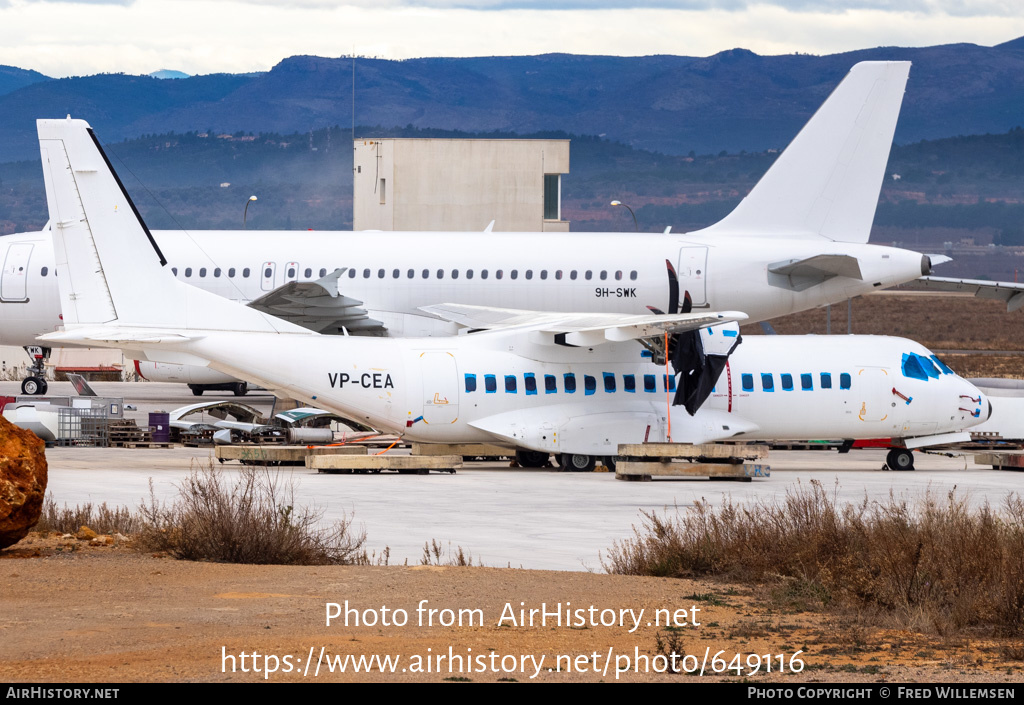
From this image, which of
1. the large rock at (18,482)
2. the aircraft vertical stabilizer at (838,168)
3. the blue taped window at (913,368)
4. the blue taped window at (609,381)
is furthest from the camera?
the aircraft vertical stabilizer at (838,168)

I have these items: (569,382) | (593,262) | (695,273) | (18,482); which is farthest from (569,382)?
(18,482)

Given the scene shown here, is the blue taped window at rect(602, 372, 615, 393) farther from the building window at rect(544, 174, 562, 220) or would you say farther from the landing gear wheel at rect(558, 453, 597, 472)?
the building window at rect(544, 174, 562, 220)

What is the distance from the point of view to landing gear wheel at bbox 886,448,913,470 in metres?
28.4

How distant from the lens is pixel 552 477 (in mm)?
26031

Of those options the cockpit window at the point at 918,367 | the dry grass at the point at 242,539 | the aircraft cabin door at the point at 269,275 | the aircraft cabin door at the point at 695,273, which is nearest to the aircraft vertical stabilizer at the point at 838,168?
the aircraft cabin door at the point at 695,273

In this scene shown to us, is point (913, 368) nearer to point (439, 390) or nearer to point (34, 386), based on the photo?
point (439, 390)

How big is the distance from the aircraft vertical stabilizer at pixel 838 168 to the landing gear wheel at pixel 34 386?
18276 millimetres

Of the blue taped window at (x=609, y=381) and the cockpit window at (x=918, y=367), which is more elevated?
the cockpit window at (x=918, y=367)

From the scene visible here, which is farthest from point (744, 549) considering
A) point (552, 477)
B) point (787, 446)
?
point (787, 446)

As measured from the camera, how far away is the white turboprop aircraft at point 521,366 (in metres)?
25.4

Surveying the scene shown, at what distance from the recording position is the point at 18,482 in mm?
14398

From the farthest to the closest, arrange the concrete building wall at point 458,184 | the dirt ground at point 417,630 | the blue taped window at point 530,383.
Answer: the concrete building wall at point 458,184 < the blue taped window at point 530,383 < the dirt ground at point 417,630

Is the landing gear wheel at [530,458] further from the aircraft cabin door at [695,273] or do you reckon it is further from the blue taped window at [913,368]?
the aircraft cabin door at [695,273]
